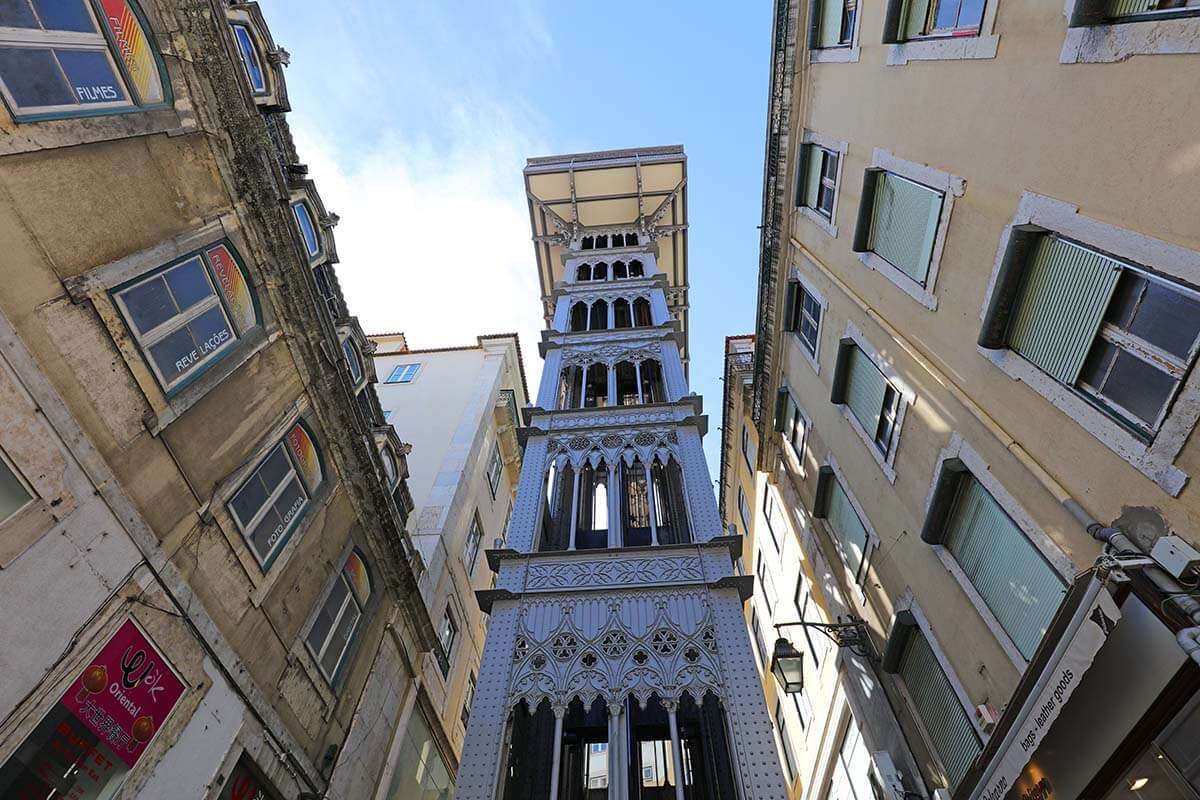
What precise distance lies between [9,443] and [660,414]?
13885mm

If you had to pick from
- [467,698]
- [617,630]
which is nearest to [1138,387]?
[617,630]

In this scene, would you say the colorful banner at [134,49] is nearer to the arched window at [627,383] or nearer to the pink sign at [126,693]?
the pink sign at [126,693]

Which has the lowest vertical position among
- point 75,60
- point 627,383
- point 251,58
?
point 627,383

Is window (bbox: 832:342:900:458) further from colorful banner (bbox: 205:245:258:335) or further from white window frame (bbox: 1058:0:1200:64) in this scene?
colorful banner (bbox: 205:245:258:335)

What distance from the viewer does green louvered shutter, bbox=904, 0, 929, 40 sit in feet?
30.8

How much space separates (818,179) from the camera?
1477 centimetres

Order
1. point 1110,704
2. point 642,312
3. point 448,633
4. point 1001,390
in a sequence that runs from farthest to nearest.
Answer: point 642,312, point 448,633, point 1001,390, point 1110,704

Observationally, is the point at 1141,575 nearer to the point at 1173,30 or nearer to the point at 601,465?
the point at 1173,30

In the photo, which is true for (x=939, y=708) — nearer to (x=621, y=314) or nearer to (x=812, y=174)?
(x=812, y=174)

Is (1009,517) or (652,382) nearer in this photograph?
(1009,517)

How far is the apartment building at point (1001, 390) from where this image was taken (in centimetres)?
470

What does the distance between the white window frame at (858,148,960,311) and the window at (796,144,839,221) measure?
2.59 meters

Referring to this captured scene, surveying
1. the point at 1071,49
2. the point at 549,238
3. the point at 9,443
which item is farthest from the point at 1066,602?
the point at 549,238

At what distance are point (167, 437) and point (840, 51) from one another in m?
14.9
